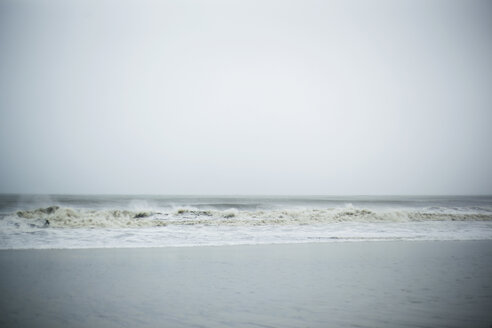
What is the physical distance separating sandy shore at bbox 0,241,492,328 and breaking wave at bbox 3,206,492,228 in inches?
270

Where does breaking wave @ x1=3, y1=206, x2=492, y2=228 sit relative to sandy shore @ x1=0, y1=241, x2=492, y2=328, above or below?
above

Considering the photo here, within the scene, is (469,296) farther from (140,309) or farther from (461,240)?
(461,240)

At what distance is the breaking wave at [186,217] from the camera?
16513 millimetres

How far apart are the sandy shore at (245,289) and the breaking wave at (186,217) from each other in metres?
6.86

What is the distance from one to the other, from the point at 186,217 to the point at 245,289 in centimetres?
1759

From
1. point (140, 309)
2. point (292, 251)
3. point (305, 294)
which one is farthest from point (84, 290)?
point (292, 251)

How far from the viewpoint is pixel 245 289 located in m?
6.00

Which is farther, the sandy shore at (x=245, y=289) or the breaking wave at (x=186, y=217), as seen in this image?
the breaking wave at (x=186, y=217)

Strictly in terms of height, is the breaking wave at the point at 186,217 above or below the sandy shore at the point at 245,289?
above

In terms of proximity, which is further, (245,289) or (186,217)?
(186,217)

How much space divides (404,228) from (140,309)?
49.8ft

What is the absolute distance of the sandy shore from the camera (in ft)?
15.1

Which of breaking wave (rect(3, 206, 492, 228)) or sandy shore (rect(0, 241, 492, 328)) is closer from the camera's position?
sandy shore (rect(0, 241, 492, 328))

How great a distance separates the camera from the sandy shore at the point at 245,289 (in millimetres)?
A: 4613
